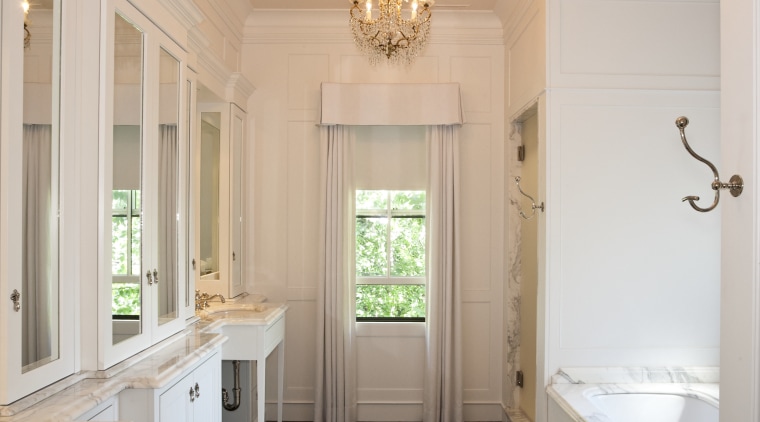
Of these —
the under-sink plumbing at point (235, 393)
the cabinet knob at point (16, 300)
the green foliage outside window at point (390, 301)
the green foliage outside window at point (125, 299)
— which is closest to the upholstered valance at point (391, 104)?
the green foliage outside window at point (390, 301)

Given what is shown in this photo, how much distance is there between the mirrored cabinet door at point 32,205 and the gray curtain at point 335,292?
2.30 meters

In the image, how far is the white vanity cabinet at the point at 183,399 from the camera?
178cm

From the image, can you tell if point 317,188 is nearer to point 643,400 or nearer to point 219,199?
point 219,199

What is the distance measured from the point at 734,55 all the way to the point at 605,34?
180cm

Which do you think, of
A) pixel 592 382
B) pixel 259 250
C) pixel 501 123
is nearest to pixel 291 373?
pixel 259 250

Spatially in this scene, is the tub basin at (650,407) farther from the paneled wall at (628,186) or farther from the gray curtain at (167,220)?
the gray curtain at (167,220)

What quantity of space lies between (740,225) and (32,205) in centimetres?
185

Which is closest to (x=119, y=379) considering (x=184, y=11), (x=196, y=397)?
(x=196, y=397)

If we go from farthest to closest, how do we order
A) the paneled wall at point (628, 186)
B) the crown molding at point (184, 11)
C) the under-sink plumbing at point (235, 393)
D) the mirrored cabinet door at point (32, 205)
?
the under-sink plumbing at point (235, 393), the paneled wall at point (628, 186), the crown molding at point (184, 11), the mirrored cabinet door at point (32, 205)

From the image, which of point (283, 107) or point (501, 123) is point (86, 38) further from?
point (501, 123)

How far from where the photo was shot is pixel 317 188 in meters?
4.10

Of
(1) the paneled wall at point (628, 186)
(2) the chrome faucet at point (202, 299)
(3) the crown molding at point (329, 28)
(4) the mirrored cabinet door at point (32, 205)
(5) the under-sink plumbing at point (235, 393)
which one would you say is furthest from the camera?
(3) the crown molding at point (329, 28)

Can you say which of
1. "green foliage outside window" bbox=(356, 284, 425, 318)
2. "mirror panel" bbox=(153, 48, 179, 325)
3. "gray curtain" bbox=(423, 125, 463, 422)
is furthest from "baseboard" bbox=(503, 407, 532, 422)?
"mirror panel" bbox=(153, 48, 179, 325)

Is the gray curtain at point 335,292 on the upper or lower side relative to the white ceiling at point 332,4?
lower
